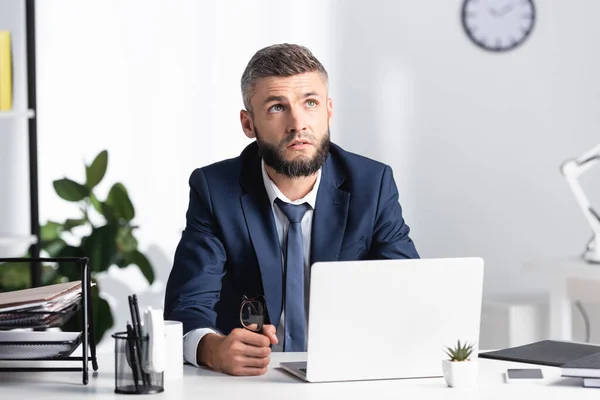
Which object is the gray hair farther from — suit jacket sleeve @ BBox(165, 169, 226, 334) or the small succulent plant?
the small succulent plant

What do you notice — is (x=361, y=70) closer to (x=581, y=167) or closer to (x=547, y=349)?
(x=581, y=167)

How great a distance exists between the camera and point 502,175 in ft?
15.6

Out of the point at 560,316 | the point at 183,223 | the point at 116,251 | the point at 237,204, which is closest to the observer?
the point at 237,204

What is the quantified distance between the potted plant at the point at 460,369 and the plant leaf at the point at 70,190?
2.72m

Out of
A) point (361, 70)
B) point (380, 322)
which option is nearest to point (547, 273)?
Answer: point (361, 70)

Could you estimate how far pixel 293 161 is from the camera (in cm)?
221

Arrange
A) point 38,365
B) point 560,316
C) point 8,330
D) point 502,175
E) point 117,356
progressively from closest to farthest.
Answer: point 117,356
point 8,330
point 38,365
point 560,316
point 502,175

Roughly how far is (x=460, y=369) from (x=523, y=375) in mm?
157

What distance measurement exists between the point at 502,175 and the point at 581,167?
93 centimetres

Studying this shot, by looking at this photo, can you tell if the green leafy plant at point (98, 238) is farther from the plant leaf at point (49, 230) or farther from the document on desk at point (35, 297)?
the document on desk at point (35, 297)

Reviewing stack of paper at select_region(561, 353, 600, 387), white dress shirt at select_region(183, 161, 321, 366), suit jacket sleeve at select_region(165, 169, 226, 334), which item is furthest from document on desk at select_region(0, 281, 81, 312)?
stack of paper at select_region(561, 353, 600, 387)

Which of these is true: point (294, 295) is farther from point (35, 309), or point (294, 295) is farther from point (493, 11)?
point (493, 11)

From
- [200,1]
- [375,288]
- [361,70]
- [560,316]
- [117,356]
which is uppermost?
[200,1]

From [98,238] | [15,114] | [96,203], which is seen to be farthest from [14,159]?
[15,114]
